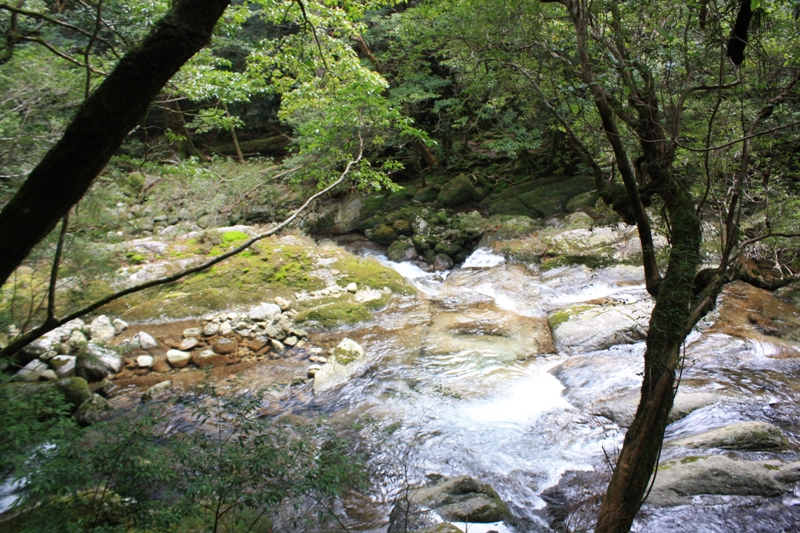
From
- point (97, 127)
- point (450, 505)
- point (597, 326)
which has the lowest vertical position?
point (450, 505)

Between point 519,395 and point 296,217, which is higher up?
point 296,217

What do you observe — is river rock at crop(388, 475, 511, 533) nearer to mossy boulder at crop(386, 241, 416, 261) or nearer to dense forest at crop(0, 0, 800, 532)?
dense forest at crop(0, 0, 800, 532)

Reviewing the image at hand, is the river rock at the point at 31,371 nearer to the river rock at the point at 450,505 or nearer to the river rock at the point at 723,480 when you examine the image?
the river rock at the point at 450,505

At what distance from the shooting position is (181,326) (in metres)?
8.06

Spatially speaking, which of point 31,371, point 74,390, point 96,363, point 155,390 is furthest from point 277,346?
point 31,371

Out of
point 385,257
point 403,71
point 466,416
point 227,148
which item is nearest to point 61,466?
point 466,416

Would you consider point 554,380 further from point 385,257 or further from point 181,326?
point 385,257

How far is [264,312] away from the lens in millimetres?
8234

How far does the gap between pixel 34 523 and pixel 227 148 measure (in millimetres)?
19125

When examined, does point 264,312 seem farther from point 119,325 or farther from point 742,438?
point 742,438

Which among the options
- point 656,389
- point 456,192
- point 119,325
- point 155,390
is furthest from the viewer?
point 456,192

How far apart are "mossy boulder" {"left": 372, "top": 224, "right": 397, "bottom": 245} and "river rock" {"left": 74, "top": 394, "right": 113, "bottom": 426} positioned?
29.6 feet

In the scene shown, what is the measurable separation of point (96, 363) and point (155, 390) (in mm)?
1141

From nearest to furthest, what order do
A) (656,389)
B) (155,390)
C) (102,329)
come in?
(656,389), (155,390), (102,329)
